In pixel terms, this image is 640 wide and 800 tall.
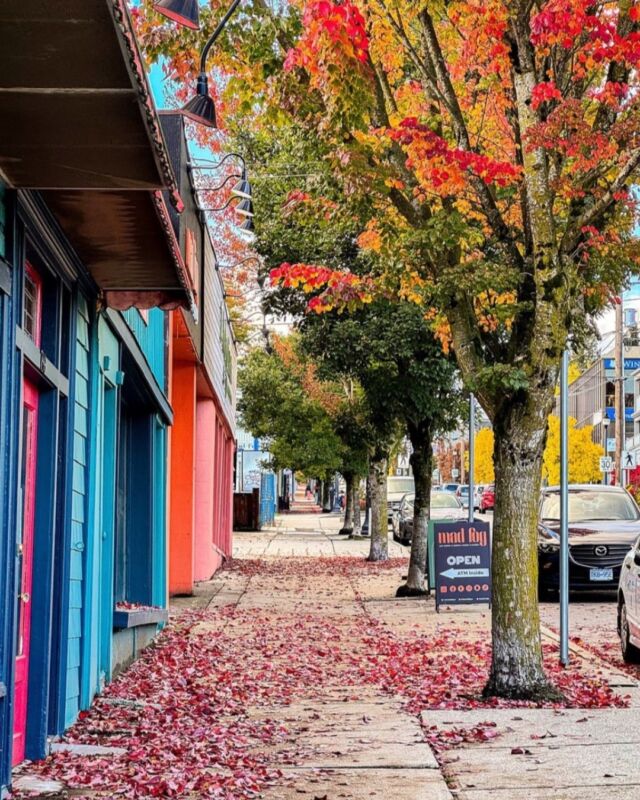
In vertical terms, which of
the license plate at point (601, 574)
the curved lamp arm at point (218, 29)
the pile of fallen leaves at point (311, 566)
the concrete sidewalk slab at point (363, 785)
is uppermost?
the curved lamp arm at point (218, 29)

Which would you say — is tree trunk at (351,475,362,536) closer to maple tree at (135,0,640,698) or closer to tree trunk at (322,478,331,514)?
tree trunk at (322,478,331,514)

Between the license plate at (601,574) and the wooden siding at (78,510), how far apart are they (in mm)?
10944

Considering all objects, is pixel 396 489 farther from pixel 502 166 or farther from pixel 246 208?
pixel 502 166

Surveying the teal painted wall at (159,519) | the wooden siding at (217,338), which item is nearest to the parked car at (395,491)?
the wooden siding at (217,338)

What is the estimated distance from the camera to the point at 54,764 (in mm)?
7168

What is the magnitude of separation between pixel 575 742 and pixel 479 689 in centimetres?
229

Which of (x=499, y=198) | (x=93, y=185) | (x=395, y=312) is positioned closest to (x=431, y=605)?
(x=395, y=312)

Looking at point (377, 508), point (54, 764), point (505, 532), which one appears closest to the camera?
point (54, 764)

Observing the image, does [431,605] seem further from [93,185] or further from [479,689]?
[93,185]

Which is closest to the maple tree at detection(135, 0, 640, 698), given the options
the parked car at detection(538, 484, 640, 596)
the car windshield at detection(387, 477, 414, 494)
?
the parked car at detection(538, 484, 640, 596)

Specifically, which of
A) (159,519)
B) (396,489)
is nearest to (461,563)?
(159,519)

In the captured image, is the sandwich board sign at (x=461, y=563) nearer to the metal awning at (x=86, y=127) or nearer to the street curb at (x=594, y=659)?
the street curb at (x=594, y=659)

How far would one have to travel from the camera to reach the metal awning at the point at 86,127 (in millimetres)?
4328

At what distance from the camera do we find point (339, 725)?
8742mm
